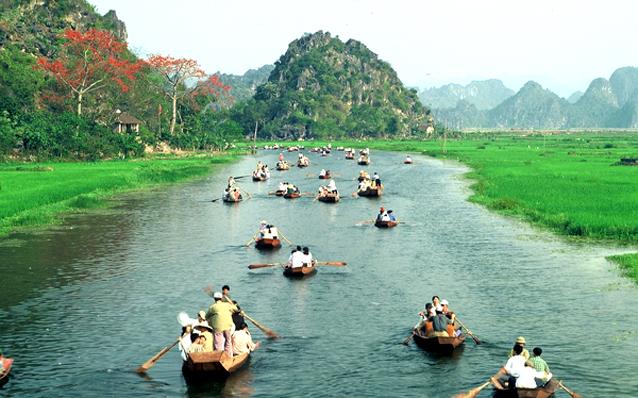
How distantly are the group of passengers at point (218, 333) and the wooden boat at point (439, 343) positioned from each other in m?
5.05

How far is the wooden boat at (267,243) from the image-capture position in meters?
36.6

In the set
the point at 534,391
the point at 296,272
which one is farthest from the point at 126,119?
the point at 534,391

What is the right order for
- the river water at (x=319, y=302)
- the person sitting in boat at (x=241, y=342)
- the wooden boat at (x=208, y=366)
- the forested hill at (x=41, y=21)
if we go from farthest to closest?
the forested hill at (x=41, y=21), the person sitting in boat at (x=241, y=342), the river water at (x=319, y=302), the wooden boat at (x=208, y=366)

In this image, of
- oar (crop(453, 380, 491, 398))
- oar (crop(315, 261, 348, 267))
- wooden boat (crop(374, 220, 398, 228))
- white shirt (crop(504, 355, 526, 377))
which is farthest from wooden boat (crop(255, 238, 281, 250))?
white shirt (crop(504, 355, 526, 377))

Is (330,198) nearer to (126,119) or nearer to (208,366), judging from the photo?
(208,366)

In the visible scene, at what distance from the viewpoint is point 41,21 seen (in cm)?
10694

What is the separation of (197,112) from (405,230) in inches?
3577

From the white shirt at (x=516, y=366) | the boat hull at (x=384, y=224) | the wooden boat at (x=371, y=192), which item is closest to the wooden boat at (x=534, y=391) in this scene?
the white shirt at (x=516, y=366)

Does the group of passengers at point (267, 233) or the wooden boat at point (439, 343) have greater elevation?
the group of passengers at point (267, 233)

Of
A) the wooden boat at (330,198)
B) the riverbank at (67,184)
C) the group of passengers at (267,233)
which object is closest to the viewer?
the group of passengers at (267,233)

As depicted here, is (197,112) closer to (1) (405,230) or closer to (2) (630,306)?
(1) (405,230)

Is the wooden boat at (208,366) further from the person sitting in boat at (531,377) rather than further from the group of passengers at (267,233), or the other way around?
the group of passengers at (267,233)

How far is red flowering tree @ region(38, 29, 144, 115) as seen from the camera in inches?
3452

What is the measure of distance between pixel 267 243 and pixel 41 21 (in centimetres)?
8646
